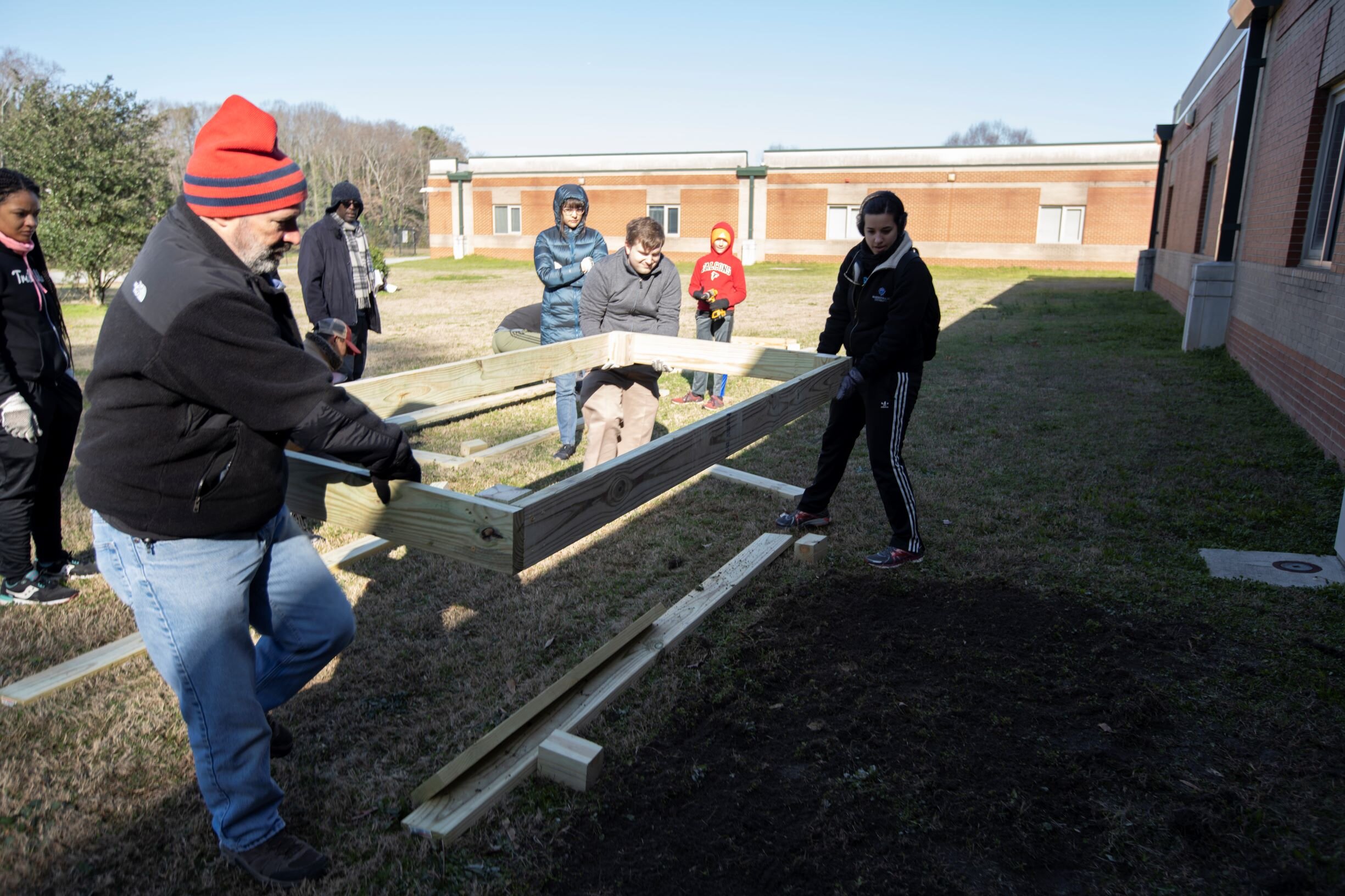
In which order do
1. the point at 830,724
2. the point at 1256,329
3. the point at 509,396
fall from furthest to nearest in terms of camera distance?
the point at 1256,329, the point at 509,396, the point at 830,724

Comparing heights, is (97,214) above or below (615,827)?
above

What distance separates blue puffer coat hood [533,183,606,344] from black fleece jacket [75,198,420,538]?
176 inches

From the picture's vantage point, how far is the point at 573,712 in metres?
3.27

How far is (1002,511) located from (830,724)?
301 cm

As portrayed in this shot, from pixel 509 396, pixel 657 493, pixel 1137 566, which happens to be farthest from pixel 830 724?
pixel 509 396

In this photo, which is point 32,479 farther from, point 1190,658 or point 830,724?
point 1190,658

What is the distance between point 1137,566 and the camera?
15.8 ft

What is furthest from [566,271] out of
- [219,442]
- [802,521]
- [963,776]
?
[963,776]

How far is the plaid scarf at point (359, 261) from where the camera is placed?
6238 mm

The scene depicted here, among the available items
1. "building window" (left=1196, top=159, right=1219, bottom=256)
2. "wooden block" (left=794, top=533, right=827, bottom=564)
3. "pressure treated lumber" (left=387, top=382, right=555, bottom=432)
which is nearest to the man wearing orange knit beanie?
"wooden block" (left=794, top=533, right=827, bottom=564)

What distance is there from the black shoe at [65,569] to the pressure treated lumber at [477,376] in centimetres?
181

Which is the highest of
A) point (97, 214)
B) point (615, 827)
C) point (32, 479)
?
point (97, 214)

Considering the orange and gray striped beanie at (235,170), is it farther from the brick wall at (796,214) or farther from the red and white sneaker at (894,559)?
the brick wall at (796,214)

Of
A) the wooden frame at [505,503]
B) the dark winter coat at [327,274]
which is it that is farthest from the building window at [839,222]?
the wooden frame at [505,503]
